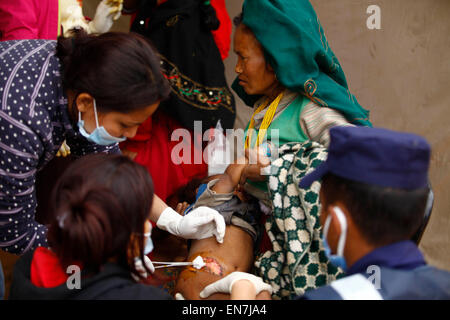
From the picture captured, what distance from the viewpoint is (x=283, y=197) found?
1796 millimetres

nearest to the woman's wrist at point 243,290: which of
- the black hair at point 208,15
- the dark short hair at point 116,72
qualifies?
the dark short hair at point 116,72

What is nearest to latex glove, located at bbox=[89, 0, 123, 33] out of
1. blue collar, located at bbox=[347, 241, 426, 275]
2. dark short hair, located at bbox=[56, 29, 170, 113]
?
dark short hair, located at bbox=[56, 29, 170, 113]

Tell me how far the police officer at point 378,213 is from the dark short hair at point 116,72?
72 cm

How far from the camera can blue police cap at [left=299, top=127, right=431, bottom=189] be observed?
1142mm

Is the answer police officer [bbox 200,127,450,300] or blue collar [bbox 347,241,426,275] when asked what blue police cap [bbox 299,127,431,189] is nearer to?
police officer [bbox 200,127,450,300]

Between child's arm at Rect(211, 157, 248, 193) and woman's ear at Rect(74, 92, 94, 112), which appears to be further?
child's arm at Rect(211, 157, 248, 193)

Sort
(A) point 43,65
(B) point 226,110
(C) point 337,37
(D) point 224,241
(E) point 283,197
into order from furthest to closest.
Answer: (C) point 337,37 → (B) point 226,110 → (D) point 224,241 → (E) point 283,197 → (A) point 43,65

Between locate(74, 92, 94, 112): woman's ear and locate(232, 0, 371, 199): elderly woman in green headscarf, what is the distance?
0.76 meters

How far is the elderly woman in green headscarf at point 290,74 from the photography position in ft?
6.41

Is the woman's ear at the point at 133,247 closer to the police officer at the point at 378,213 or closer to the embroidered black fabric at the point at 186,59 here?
the police officer at the point at 378,213

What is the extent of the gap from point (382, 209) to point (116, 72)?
1.00 meters

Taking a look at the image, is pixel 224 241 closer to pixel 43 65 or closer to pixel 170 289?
pixel 170 289

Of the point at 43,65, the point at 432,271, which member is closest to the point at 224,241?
the point at 432,271

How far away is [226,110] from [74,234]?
1606mm
